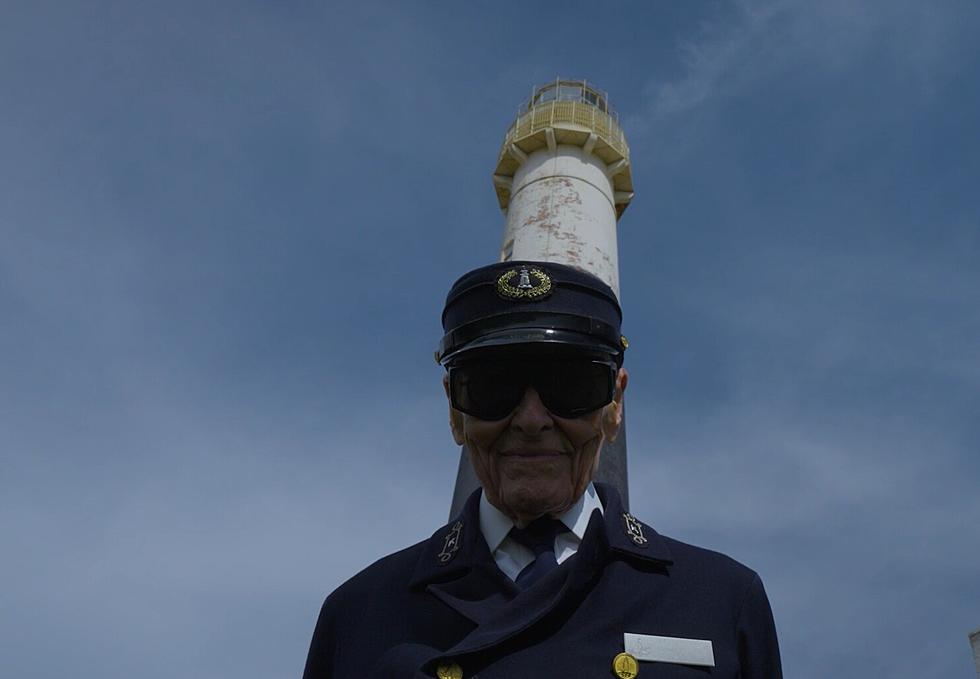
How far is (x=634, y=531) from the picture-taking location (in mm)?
2744

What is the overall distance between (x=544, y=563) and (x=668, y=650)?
405 mm

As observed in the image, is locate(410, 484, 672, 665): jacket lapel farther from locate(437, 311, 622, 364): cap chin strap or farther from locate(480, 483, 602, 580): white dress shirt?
locate(437, 311, 622, 364): cap chin strap

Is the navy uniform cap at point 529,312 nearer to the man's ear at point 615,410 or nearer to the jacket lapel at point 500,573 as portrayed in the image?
the man's ear at point 615,410

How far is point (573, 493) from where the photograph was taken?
2619 millimetres

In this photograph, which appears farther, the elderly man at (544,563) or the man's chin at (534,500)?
the man's chin at (534,500)

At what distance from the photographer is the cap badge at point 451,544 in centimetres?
267

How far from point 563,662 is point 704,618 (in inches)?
18.1

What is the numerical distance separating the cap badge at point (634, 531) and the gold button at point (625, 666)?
0.38 metres

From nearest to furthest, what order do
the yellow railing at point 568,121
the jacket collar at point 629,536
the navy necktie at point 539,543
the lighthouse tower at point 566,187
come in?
1. the navy necktie at point 539,543
2. the jacket collar at point 629,536
3. the lighthouse tower at point 566,187
4. the yellow railing at point 568,121

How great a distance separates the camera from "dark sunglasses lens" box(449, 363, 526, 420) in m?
2.58

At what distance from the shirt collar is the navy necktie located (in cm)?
2

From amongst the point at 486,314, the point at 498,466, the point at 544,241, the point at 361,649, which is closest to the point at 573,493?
the point at 498,466

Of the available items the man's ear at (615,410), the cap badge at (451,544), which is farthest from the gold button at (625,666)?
the man's ear at (615,410)

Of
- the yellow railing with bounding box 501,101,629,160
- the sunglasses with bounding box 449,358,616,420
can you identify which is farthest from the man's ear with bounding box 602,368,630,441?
the yellow railing with bounding box 501,101,629,160
